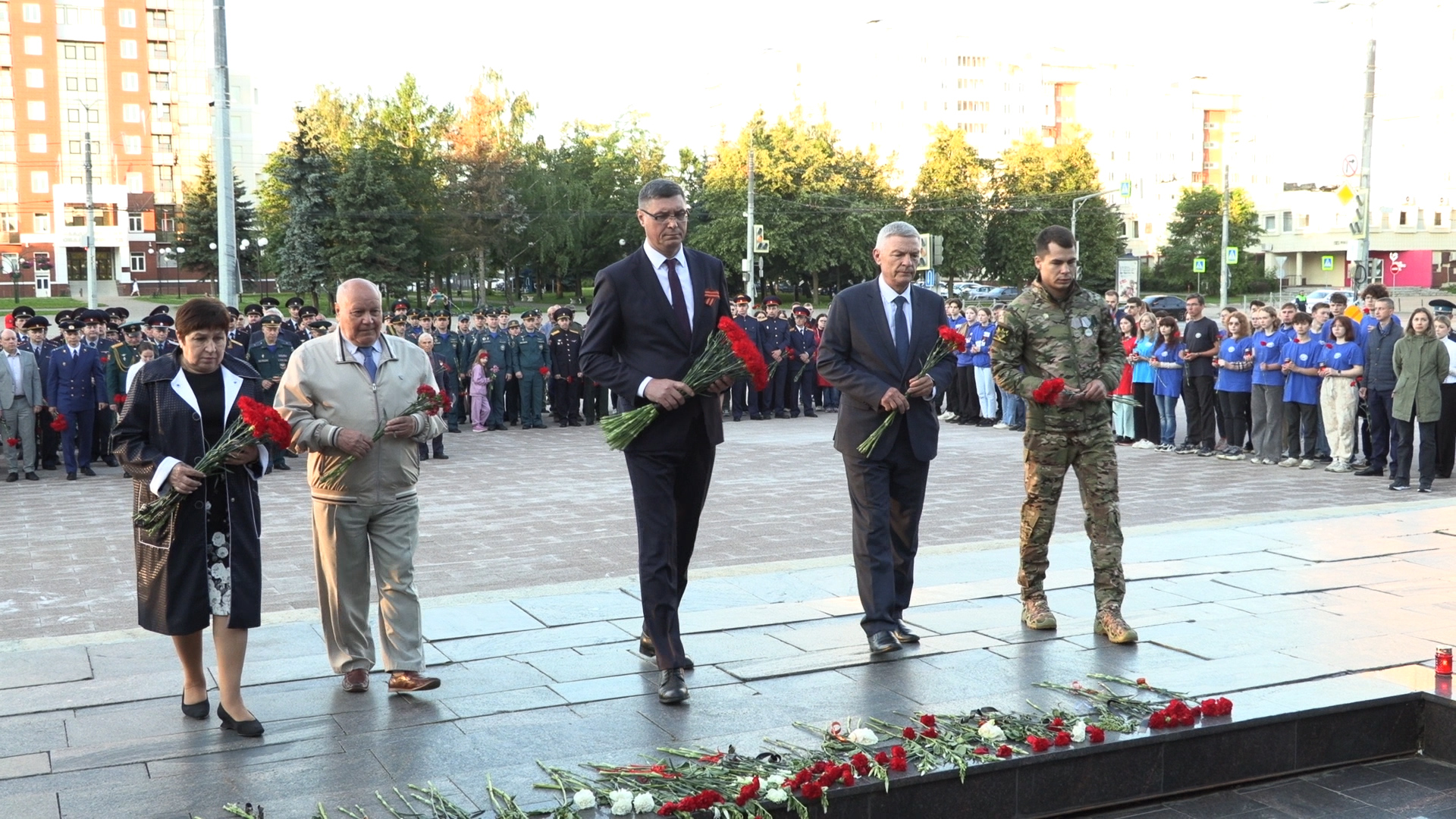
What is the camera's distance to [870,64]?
12694 centimetres

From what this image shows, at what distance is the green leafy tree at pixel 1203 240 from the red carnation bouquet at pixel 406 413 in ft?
251

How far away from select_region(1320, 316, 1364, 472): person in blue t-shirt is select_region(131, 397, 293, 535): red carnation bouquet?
1288cm

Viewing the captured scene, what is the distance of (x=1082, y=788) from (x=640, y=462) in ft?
7.30

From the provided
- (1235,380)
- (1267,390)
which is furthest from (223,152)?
(1267,390)

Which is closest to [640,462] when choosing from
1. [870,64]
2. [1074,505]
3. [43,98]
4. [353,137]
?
[1074,505]

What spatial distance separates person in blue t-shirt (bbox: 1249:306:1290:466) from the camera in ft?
51.4

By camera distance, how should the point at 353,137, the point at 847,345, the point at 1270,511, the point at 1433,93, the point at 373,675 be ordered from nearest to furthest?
the point at 373,675 → the point at 847,345 → the point at 1270,511 → the point at 353,137 → the point at 1433,93

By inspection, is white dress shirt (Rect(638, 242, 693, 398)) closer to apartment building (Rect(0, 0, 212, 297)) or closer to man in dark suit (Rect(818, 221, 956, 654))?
man in dark suit (Rect(818, 221, 956, 654))

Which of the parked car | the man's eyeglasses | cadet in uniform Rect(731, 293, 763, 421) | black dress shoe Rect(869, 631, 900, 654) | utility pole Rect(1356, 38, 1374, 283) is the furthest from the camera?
the parked car

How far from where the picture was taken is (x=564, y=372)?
21.5 m

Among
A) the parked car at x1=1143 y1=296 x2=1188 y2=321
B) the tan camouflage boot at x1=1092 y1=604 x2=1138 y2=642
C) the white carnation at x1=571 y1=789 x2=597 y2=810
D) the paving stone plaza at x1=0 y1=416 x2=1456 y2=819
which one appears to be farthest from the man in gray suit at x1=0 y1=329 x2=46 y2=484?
the parked car at x1=1143 y1=296 x2=1188 y2=321

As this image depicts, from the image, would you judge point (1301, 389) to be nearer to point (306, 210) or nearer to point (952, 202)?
point (306, 210)

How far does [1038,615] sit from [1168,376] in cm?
1147

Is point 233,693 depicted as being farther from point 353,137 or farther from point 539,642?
point 353,137
